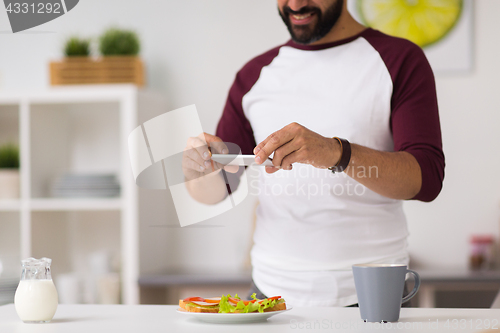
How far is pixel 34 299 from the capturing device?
82cm

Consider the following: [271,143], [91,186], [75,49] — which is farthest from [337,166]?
[75,49]

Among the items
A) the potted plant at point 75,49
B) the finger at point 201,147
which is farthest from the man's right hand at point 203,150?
the potted plant at point 75,49

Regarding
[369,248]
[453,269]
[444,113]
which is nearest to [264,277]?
[369,248]

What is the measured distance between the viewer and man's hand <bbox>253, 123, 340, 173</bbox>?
2.92 feet

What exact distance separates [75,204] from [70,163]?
34cm

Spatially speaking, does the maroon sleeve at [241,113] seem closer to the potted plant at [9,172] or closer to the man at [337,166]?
the man at [337,166]

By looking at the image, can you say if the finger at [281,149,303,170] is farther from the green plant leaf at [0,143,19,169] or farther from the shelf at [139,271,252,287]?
the green plant leaf at [0,143,19,169]

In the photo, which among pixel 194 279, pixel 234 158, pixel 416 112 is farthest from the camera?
pixel 194 279

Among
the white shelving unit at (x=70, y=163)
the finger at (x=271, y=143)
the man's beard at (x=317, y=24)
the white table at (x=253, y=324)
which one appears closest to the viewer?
the white table at (x=253, y=324)

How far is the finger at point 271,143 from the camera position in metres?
0.88

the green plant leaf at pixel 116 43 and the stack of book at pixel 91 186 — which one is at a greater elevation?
the green plant leaf at pixel 116 43

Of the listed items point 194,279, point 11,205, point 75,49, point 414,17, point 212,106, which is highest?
point 414,17

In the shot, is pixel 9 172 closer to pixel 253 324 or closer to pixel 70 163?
pixel 70 163

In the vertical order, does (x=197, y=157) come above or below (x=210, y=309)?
above
